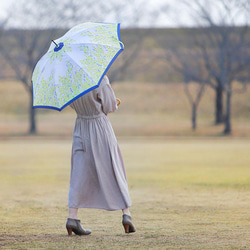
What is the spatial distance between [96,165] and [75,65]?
0.95 metres

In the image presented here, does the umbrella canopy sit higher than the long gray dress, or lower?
higher

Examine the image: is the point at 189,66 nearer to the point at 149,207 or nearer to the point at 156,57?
the point at 156,57

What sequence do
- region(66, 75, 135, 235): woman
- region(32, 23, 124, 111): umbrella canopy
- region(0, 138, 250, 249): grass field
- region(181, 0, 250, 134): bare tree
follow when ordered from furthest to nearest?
1. region(181, 0, 250, 134): bare tree
2. region(66, 75, 135, 235): woman
3. region(32, 23, 124, 111): umbrella canopy
4. region(0, 138, 250, 249): grass field

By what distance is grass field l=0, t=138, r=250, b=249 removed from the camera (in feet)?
13.5

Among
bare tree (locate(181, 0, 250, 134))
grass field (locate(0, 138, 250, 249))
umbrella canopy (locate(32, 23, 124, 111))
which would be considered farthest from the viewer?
bare tree (locate(181, 0, 250, 134))

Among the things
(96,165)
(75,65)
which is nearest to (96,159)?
(96,165)

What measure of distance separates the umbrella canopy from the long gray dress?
238mm

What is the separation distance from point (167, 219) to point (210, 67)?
23151 millimetres

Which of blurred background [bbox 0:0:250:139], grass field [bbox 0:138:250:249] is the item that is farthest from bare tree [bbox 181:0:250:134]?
grass field [bbox 0:138:250:249]

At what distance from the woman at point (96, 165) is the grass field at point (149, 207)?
289 mm

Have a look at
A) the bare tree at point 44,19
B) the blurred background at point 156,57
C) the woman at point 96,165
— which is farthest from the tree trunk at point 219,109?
the woman at point 96,165

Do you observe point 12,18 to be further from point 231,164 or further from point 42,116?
point 231,164

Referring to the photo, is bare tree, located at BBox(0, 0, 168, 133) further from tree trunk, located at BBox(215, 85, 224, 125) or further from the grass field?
the grass field

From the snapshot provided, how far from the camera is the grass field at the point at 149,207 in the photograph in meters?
4.11
